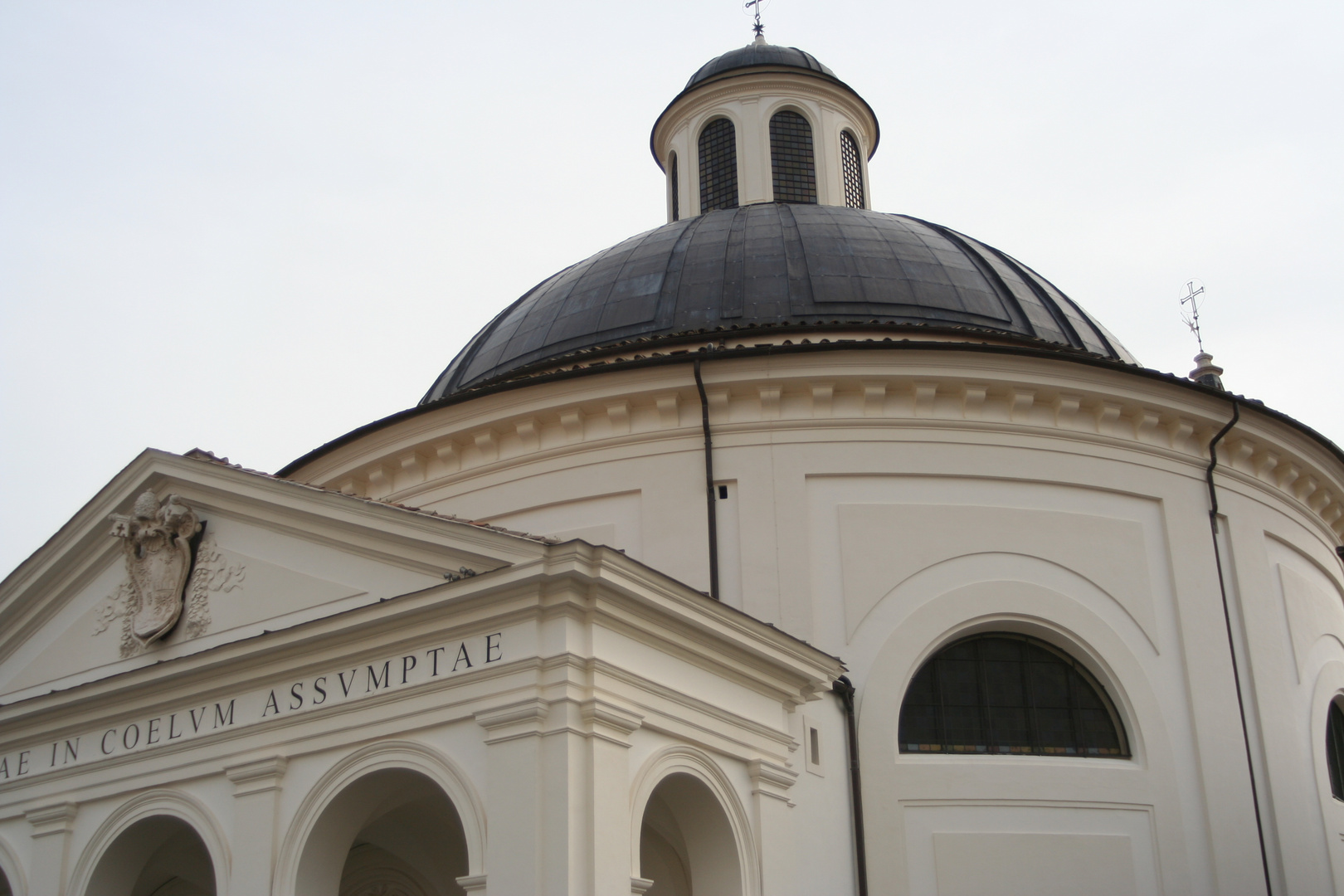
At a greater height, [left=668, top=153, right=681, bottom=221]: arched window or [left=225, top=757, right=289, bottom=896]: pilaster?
[left=668, top=153, right=681, bottom=221]: arched window

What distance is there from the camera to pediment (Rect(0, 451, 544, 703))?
1277 cm

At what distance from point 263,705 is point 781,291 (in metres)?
9.06

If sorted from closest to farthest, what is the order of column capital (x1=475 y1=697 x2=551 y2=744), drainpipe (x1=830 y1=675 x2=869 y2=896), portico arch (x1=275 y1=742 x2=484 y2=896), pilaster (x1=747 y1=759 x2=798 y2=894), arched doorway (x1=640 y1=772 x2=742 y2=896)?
column capital (x1=475 y1=697 x2=551 y2=744) < portico arch (x1=275 y1=742 x2=484 y2=896) < arched doorway (x1=640 y1=772 x2=742 y2=896) < pilaster (x1=747 y1=759 x2=798 y2=894) < drainpipe (x1=830 y1=675 x2=869 y2=896)

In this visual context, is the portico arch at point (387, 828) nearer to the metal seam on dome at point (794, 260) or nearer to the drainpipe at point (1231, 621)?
the metal seam on dome at point (794, 260)

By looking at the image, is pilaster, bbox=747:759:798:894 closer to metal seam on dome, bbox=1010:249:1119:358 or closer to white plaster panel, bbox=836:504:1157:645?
white plaster panel, bbox=836:504:1157:645

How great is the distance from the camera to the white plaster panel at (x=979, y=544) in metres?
16.2

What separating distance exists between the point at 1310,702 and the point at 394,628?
11.7 meters

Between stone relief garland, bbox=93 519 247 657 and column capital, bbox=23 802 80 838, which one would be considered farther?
column capital, bbox=23 802 80 838

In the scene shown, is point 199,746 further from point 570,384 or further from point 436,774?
point 570,384

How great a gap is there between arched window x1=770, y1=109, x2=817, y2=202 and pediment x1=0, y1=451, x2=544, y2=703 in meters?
13.8

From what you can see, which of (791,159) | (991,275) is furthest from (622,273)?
(791,159)

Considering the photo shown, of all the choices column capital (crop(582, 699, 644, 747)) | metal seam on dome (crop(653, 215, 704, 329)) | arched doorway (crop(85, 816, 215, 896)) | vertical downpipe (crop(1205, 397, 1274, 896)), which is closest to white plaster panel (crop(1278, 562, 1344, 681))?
vertical downpipe (crop(1205, 397, 1274, 896))

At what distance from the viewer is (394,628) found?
12492 mm

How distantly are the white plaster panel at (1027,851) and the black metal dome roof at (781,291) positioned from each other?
576cm
